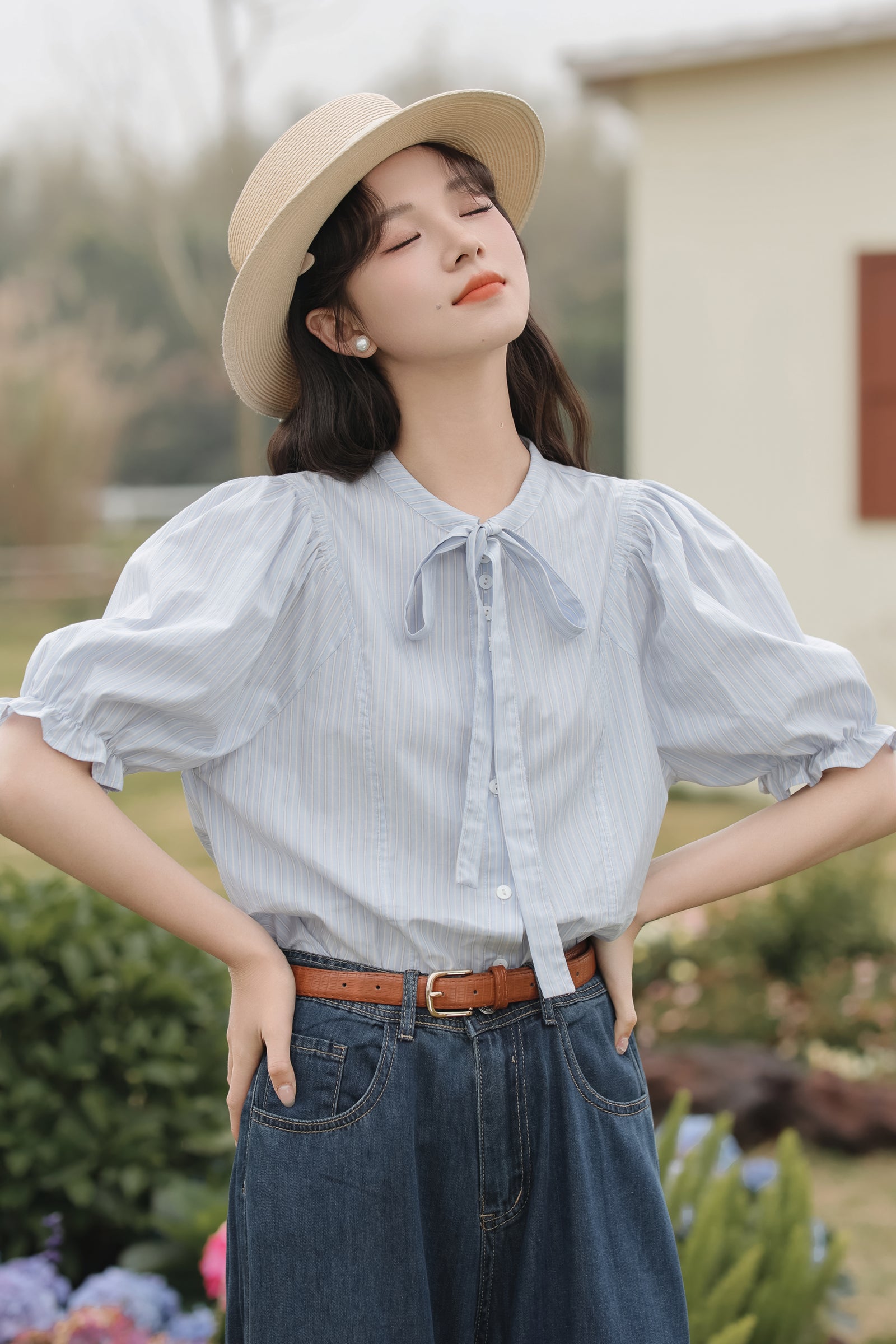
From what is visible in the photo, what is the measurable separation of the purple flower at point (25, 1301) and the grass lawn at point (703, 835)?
1.49 metres

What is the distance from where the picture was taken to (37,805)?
1263 millimetres

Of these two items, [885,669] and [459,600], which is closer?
[459,600]

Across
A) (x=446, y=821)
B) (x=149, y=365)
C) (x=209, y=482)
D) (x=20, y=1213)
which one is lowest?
(x=20, y=1213)

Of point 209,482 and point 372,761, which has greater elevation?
point 209,482

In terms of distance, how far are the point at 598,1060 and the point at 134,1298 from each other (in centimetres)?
130

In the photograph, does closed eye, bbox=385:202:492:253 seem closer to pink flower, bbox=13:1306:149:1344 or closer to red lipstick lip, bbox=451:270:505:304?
red lipstick lip, bbox=451:270:505:304

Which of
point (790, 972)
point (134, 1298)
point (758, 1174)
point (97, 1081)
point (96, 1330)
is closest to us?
point (96, 1330)

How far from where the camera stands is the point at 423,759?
4.50 feet

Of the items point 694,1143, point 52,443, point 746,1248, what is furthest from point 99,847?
point 52,443

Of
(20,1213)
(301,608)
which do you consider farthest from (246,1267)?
(20,1213)

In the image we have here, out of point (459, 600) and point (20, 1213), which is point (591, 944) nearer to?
point (459, 600)

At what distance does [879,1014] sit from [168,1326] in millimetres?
2468

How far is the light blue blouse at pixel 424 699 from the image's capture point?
133 centimetres

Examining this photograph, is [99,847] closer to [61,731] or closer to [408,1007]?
[61,731]
